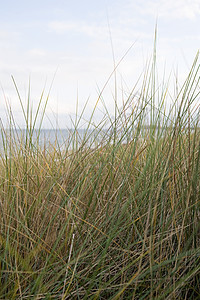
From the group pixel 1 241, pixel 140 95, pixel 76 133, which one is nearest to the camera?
pixel 1 241

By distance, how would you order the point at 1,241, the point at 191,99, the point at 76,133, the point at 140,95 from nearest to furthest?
the point at 1,241 < the point at 191,99 < the point at 140,95 < the point at 76,133

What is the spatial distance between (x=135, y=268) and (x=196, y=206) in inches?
11.9

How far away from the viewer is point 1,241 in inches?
38.6

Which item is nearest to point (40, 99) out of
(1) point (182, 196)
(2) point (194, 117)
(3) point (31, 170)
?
(3) point (31, 170)

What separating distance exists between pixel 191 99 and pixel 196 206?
20.3 inches

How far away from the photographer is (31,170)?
4.54 ft

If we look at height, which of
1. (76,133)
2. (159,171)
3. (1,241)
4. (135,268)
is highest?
(76,133)

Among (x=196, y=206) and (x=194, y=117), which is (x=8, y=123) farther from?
(x=196, y=206)

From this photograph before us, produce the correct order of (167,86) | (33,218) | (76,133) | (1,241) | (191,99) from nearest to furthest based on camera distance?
1. (1,241)
2. (33,218)
3. (191,99)
4. (167,86)
5. (76,133)

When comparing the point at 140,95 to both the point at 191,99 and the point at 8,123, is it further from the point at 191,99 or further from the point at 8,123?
the point at 8,123

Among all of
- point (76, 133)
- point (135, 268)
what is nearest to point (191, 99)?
point (76, 133)

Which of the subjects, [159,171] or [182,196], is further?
[159,171]

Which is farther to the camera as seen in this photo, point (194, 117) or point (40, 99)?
point (40, 99)

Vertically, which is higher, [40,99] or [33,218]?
[40,99]
